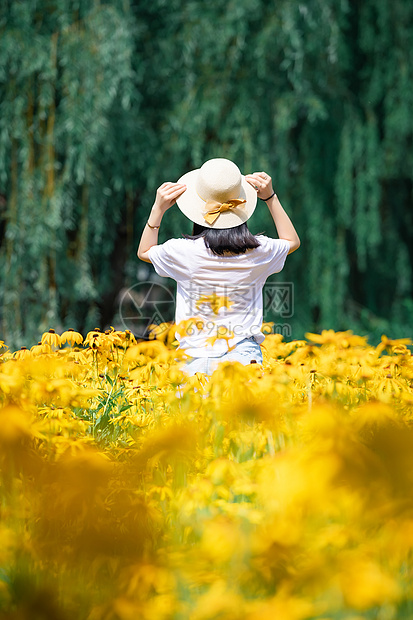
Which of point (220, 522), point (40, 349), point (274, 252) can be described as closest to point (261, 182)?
point (274, 252)

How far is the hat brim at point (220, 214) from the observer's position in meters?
2.07

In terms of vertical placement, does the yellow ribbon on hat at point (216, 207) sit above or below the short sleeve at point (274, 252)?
above

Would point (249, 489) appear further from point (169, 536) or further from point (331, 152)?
point (331, 152)

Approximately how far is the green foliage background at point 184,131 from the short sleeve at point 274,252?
2.57 m

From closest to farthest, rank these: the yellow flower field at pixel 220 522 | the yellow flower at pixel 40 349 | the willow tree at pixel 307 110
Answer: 1. the yellow flower field at pixel 220 522
2. the yellow flower at pixel 40 349
3. the willow tree at pixel 307 110

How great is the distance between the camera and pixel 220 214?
208cm

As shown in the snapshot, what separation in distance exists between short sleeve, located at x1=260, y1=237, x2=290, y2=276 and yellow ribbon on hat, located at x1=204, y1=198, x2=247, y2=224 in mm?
168

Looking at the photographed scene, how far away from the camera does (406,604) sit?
0.92 m

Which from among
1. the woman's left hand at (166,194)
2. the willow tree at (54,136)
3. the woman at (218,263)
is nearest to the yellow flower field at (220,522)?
the woman at (218,263)

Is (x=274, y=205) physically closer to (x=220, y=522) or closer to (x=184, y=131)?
Result: (x=220, y=522)

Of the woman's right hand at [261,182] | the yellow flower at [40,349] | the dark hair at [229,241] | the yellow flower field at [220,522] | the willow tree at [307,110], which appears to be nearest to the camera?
the yellow flower field at [220,522]

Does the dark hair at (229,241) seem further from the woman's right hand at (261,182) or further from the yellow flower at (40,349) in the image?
the yellow flower at (40,349)

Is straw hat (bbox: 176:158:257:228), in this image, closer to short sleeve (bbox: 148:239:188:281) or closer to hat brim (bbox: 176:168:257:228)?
hat brim (bbox: 176:168:257:228)

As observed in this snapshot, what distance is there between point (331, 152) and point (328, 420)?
453 centimetres
